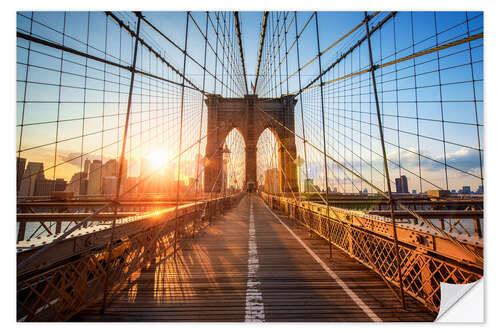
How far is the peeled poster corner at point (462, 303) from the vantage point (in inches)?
71.4

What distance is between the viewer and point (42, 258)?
61.9 inches

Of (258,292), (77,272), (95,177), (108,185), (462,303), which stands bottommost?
(258,292)

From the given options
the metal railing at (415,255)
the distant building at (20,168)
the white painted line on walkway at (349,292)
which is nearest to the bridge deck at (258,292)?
the white painted line on walkway at (349,292)

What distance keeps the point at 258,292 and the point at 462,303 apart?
1.93 meters

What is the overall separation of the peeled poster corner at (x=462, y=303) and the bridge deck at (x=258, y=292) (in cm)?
17

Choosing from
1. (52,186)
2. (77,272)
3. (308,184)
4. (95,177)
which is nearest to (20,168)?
(52,186)

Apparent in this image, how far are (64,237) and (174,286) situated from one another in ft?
4.38

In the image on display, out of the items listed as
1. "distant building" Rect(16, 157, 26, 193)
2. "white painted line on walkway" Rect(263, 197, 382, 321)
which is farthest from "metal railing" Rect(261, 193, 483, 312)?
"distant building" Rect(16, 157, 26, 193)

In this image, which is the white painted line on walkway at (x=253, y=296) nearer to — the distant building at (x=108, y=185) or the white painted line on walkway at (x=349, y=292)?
the white painted line on walkway at (x=349, y=292)

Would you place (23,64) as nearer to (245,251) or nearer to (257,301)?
(245,251)

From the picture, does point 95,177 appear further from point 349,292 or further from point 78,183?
point 349,292

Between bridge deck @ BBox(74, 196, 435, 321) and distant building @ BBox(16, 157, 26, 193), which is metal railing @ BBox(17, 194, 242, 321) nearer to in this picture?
bridge deck @ BBox(74, 196, 435, 321)

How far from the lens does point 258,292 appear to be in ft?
7.93

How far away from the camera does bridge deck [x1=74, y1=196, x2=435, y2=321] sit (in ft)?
6.56
